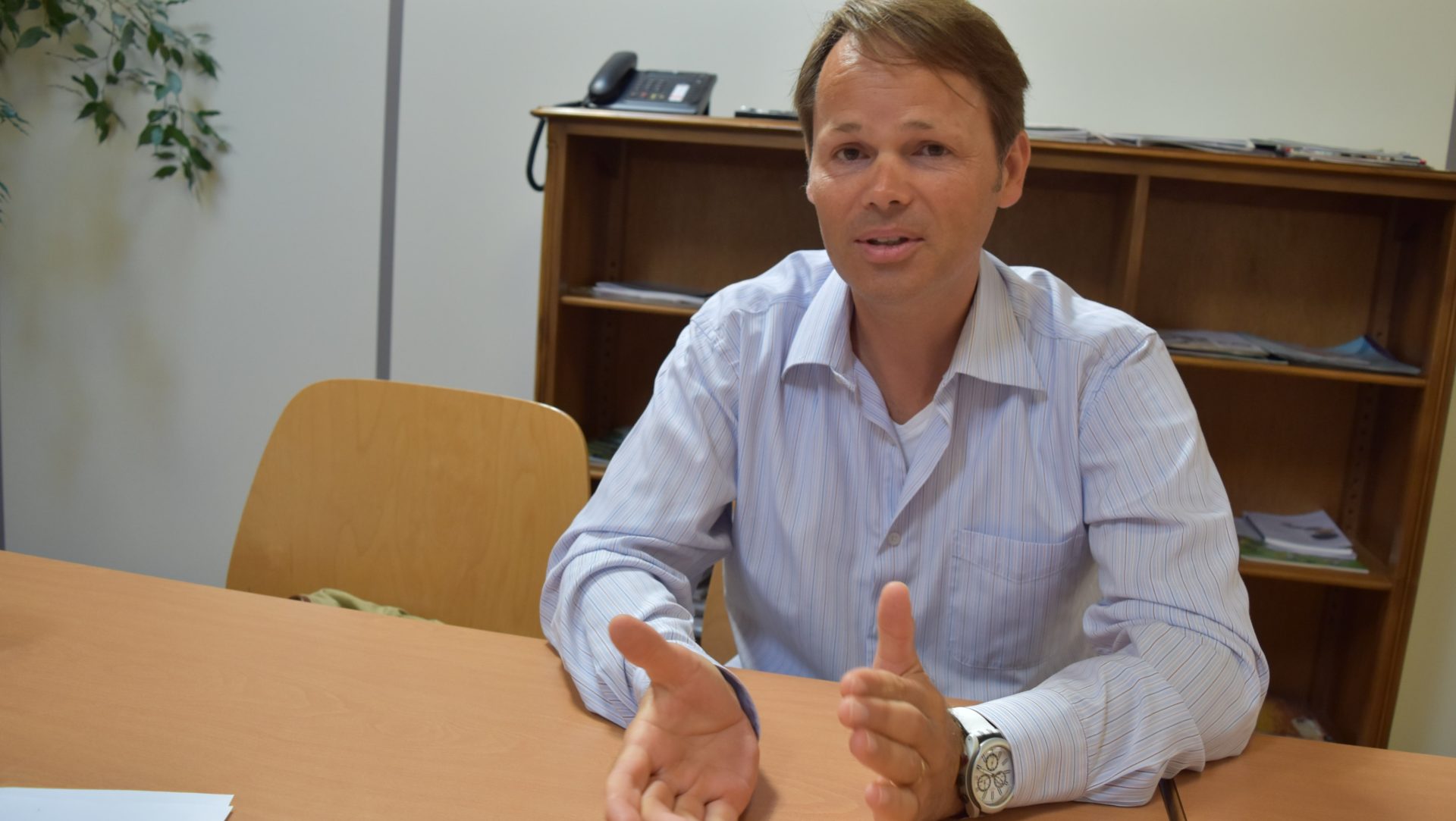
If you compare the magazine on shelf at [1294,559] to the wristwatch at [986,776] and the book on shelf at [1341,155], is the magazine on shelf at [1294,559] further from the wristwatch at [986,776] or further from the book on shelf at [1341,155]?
the wristwatch at [986,776]

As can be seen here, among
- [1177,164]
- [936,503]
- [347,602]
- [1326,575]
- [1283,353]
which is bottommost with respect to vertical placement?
[1326,575]

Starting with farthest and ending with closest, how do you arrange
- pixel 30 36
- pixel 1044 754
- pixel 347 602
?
pixel 30 36
pixel 347 602
pixel 1044 754

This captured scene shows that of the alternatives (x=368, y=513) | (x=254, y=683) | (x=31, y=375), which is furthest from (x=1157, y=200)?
(x=31, y=375)

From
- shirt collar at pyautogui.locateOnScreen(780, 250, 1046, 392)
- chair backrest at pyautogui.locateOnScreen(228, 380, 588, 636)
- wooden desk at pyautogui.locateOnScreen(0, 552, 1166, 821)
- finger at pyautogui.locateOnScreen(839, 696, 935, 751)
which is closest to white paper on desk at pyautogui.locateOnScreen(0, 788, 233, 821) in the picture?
wooden desk at pyautogui.locateOnScreen(0, 552, 1166, 821)

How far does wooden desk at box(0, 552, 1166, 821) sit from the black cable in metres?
1.48

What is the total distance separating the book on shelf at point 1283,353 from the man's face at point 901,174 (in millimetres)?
1123

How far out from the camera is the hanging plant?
279 centimetres

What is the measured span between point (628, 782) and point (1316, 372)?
1891mm

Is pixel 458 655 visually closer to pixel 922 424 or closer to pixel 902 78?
pixel 922 424

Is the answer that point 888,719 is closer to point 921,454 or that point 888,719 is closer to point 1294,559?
point 921,454

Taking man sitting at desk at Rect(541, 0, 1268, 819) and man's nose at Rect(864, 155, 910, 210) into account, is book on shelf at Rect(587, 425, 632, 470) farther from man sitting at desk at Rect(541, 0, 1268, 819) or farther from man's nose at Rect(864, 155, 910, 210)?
man's nose at Rect(864, 155, 910, 210)

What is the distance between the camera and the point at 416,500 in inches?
58.1

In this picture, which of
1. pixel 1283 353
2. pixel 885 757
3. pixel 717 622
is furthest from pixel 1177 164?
pixel 885 757

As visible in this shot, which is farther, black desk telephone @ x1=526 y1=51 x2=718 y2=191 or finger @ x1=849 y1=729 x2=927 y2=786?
black desk telephone @ x1=526 y1=51 x2=718 y2=191
